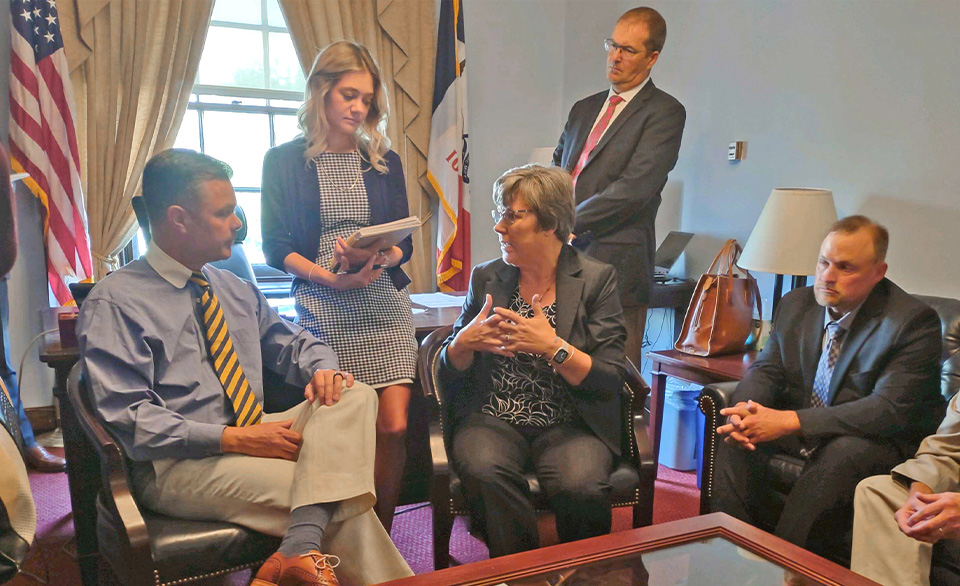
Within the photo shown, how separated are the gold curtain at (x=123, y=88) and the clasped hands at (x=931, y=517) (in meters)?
3.58

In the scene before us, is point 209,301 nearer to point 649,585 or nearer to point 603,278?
point 603,278

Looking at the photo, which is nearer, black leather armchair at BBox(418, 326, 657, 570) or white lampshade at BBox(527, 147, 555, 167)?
black leather armchair at BBox(418, 326, 657, 570)

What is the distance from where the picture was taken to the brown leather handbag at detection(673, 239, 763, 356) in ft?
9.51

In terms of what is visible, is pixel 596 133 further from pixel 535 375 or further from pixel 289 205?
pixel 289 205

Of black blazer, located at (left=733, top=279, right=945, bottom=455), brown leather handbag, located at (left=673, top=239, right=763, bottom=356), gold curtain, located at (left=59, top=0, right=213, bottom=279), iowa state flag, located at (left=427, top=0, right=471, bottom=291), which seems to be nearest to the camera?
black blazer, located at (left=733, top=279, right=945, bottom=455)

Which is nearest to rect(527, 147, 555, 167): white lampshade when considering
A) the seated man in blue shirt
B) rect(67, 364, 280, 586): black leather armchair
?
the seated man in blue shirt

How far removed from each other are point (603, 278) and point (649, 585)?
0.89 meters

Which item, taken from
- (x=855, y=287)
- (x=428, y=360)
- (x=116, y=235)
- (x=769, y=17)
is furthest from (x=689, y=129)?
(x=116, y=235)

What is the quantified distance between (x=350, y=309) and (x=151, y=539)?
2.68 feet

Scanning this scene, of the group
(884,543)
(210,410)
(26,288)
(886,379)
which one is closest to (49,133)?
(26,288)

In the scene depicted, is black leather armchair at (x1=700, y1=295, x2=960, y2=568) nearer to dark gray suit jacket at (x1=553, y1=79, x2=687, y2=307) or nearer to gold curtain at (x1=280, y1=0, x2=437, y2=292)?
dark gray suit jacket at (x1=553, y1=79, x2=687, y2=307)

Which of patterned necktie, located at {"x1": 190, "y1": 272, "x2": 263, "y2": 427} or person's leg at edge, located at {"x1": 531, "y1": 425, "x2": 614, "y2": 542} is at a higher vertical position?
patterned necktie, located at {"x1": 190, "y1": 272, "x2": 263, "y2": 427}

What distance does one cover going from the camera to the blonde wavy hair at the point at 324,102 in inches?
80.4

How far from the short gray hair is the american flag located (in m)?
2.47
